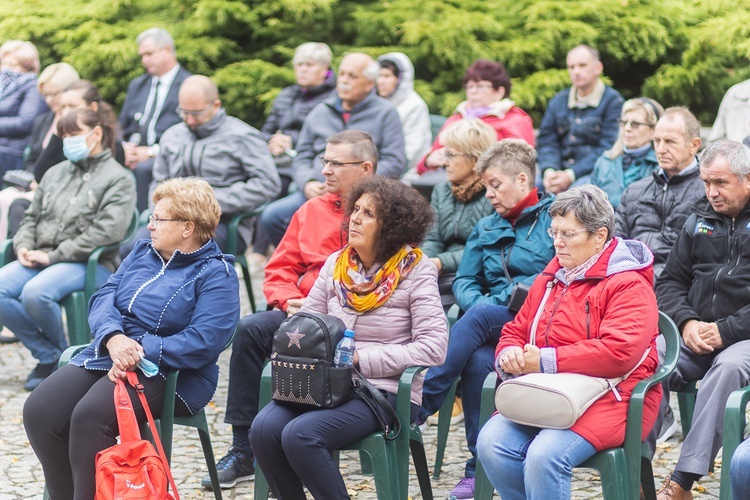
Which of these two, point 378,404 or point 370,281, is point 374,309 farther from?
point 378,404

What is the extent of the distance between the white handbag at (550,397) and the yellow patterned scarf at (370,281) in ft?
2.33

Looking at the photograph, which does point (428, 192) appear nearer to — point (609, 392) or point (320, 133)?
point (320, 133)

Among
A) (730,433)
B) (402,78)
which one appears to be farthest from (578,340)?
(402,78)

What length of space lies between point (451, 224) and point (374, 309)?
1.33m

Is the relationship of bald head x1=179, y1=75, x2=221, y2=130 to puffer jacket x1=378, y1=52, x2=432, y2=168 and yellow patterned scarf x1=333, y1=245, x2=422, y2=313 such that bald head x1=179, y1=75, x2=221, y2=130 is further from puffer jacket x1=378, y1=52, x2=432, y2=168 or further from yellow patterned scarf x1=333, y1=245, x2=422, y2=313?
yellow patterned scarf x1=333, y1=245, x2=422, y2=313

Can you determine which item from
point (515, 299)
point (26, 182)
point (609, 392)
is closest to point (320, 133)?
point (26, 182)

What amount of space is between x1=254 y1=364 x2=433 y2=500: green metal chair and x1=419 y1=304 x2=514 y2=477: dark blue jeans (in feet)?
1.13

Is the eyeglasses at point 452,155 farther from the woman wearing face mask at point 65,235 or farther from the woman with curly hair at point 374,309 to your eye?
the woman wearing face mask at point 65,235

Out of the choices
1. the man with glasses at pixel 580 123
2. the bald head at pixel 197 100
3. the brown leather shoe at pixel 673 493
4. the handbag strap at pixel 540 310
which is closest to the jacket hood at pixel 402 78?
the man with glasses at pixel 580 123

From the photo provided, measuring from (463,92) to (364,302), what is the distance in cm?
588

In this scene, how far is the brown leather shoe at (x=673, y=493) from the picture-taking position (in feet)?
15.0

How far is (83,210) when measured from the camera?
270 inches

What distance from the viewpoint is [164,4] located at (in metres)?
11.3

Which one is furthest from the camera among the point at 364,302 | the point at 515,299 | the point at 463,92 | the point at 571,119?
the point at 463,92
